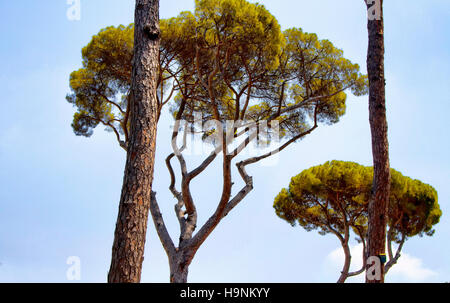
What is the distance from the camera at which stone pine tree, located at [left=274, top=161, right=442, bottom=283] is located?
9.98m

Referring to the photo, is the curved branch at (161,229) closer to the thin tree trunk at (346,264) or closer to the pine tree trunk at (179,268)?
the pine tree trunk at (179,268)

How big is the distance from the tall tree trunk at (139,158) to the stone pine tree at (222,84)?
332cm

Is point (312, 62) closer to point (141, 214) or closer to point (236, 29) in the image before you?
point (236, 29)

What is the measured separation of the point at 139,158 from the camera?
3.50 metres

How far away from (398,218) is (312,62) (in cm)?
506

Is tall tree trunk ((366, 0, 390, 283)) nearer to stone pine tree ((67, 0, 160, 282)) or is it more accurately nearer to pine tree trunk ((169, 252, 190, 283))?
stone pine tree ((67, 0, 160, 282))

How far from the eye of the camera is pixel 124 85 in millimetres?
8664

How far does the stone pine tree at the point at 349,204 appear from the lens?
9.98 meters

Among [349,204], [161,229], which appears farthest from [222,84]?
[349,204]
